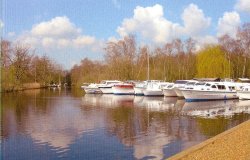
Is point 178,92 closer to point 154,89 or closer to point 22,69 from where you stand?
point 154,89

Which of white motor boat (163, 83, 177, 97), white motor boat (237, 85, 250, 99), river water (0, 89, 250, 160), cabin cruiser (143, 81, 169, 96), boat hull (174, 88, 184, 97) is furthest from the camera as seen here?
cabin cruiser (143, 81, 169, 96)

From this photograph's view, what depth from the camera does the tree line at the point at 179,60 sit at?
7175cm

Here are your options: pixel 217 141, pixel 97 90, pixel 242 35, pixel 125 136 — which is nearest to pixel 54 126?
pixel 125 136

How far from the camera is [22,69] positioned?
89250mm

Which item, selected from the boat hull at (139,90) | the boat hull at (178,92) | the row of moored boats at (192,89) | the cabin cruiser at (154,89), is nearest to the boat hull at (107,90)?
the row of moored boats at (192,89)

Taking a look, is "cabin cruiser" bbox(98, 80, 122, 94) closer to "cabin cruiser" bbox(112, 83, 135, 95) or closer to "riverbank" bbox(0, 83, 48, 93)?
"cabin cruiser" bbox(112, 83, 135, 95)

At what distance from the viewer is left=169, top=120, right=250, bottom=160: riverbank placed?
480 inches

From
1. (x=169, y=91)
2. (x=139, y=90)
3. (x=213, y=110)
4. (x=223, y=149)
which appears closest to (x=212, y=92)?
(x=169, y=91)

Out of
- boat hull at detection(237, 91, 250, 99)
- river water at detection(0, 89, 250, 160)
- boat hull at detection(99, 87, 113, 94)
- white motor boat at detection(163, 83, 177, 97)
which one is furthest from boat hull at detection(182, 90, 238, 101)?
boat hull at detection(99, 87, 113, 94)

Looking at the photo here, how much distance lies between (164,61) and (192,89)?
3329cm

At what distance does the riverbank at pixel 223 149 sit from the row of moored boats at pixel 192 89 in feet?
100

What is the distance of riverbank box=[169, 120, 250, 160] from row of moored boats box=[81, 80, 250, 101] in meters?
30.6

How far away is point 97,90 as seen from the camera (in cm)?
6825

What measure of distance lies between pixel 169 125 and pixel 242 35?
52.3 m
